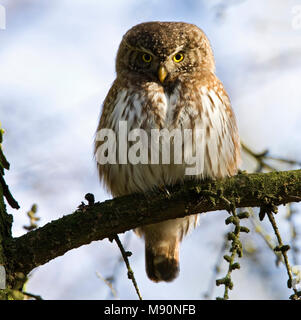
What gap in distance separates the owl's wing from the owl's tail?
0.99 metres

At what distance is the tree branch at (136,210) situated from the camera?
3119 mm

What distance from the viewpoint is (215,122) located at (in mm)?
3850

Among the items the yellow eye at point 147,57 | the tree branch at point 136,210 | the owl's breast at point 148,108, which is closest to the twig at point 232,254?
the tree branch at point 136,210

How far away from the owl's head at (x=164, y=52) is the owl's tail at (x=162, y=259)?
1.45 m

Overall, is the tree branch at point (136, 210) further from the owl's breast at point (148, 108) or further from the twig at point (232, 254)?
the owl's breast at point (148, 108)

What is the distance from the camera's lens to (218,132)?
3863 mm

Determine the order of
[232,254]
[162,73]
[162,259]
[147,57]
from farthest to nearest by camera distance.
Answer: [162,259], [147,57], [162,73], [232,254]

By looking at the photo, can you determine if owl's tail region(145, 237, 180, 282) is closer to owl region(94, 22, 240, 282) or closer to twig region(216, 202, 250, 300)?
owl region(94, 22, 240, 282)

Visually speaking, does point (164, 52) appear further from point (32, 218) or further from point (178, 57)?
point (32, 218)

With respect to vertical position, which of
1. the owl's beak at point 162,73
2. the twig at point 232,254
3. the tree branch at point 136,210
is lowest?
the twig at point 232,254

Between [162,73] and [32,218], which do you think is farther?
[162,73]

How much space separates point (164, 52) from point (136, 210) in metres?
1.45

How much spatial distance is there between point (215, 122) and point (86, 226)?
4.08 ft

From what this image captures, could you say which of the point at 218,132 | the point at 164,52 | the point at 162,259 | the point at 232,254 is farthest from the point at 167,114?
the point at 162,259
